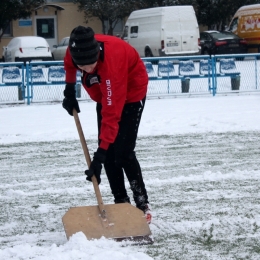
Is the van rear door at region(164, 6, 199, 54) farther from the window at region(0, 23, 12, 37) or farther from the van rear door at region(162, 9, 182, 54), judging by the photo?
the window at region(0, 23, 12, 37)

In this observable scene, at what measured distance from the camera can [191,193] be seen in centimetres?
630

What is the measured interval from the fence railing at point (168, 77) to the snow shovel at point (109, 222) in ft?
30.9

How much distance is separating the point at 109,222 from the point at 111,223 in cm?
2

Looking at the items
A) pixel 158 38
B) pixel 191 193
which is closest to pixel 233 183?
pixel 191 193

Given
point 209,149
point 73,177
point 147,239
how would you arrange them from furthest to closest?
point 209,149 < point 73,177 < point 147,239

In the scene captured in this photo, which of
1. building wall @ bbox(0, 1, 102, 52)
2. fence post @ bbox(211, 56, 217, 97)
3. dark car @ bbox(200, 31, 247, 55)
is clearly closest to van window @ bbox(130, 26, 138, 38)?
dark car @ bbox(200, 31, 247, 55)

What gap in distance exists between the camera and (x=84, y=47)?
4367mm

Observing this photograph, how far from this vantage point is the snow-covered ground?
179 inches

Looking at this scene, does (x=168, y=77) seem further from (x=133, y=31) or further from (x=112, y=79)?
(x=133, y=31)

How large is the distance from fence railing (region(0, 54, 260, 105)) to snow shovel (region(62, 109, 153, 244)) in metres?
9.43

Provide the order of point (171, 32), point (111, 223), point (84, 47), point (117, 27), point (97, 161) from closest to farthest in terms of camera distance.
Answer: point (84, 47), point (97, 161), point (111, 223), point (171, 32), point (117, 27)

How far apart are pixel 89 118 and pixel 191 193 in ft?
18.6

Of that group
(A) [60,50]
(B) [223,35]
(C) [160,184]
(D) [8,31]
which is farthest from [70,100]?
(D) [8,31]

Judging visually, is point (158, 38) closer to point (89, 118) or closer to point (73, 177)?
point (89, 118)
